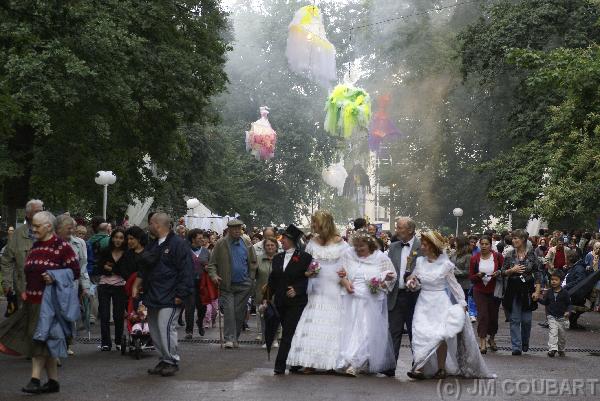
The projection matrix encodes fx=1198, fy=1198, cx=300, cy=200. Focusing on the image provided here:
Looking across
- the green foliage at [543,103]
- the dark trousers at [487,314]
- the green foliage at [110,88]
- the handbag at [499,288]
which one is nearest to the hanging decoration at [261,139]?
the green foliage at [543,103]

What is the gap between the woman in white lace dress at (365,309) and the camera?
13273 mm

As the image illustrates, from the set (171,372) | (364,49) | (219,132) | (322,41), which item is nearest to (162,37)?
(322,41)

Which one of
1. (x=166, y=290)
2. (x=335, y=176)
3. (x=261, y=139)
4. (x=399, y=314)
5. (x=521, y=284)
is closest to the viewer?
(x=166, y=290)

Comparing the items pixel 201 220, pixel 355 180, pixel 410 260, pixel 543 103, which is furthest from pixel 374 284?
pixel 355 180

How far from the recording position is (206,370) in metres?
13.7

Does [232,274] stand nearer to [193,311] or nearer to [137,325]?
[193,311]

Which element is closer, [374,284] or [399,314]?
[374,284]

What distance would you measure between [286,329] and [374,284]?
43.9 inches

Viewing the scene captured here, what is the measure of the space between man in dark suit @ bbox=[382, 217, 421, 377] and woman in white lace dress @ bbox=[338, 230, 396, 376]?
10.2 inches

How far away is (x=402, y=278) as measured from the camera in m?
14.0

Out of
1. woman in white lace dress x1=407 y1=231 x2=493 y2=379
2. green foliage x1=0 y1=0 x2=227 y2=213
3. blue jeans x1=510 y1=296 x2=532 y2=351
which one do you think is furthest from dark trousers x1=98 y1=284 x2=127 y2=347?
green foliage x1=0 y1=0 x2=227 y2=213

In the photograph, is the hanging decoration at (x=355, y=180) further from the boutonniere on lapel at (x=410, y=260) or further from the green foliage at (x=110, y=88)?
the boutonniere on lapel at (x=410, y=260)

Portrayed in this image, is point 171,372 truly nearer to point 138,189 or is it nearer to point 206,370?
point 206,370

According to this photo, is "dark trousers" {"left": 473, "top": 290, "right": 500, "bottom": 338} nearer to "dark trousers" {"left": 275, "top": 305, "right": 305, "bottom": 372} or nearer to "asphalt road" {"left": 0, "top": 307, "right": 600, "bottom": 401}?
"asphalt road" {"left": 0, "top": 307, "right": 600, "bottom": 401}
